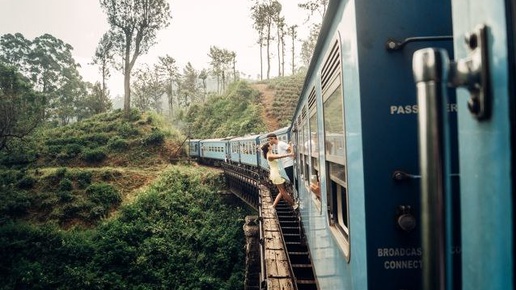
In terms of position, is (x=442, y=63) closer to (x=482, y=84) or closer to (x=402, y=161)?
(x=482, y=84)

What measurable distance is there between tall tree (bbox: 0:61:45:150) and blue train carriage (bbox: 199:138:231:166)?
13.9m

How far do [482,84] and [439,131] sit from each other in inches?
6.6

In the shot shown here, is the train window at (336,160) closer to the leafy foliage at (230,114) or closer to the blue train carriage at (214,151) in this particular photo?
the blue train carriage at (214,151)

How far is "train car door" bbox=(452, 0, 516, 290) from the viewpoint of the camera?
2.47 ft

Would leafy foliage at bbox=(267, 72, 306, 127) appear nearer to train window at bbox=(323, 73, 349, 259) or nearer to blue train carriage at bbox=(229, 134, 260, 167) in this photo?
blue train carriage at bbox=(229, 134, 260, 167)

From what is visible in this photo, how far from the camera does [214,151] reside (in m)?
A: 30.4

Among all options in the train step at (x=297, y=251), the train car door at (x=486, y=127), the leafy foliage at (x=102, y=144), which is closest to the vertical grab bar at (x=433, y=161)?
the train car door at (x=486, y=127)

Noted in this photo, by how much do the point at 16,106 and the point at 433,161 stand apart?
90.6ft

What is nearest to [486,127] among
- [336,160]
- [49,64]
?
[336,160]

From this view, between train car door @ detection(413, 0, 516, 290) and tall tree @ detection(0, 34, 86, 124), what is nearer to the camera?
train car door @ detection(413, 0, 516, 290)

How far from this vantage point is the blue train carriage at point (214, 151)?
27.6m

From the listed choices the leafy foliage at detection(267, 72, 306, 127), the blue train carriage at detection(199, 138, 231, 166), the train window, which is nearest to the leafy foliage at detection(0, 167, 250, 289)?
the blue train carriage at detection(199, 138, 231, 166)

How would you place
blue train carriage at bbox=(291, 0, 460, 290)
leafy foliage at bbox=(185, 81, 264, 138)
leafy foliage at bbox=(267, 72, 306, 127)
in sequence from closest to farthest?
1. blue train carriage at bbox=(291, 0, 460, 290)
2. leafy foliage at bbox=(185, 81, 264, 138)
3. leafy foliage at bbox=(267, 72, 306, 127)

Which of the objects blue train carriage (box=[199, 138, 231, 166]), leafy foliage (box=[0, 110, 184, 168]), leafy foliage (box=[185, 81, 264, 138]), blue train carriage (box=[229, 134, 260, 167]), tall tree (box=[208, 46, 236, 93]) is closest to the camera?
blue train carriage (box=[229, 134, 260, 167])
